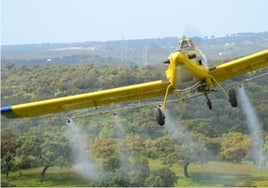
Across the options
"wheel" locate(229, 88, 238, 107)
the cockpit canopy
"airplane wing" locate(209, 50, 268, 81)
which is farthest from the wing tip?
"wheel" locate(229, 88, 238, 107)

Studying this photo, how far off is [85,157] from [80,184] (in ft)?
17.1

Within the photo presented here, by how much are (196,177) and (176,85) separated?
2140 cm

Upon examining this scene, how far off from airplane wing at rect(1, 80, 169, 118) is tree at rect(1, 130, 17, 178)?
57.5 feet

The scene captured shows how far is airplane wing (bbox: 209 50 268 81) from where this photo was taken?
45.9 feet

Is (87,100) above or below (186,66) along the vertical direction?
below

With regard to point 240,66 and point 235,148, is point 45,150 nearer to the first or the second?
point 235,148

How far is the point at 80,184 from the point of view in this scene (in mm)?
29969

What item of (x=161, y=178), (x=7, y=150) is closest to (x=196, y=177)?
(x=161, y=178)

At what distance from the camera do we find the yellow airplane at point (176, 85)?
1261 centimetres

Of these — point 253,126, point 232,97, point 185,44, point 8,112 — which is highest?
point 253,126

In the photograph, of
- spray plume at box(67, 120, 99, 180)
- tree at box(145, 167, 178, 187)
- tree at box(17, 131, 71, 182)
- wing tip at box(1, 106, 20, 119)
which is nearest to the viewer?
wing tip at box(1, 106, 20, 119)

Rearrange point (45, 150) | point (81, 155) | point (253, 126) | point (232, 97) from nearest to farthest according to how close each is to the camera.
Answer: point (232, 97) < point (45, 150) < point (81, 155) < point (253, 126)

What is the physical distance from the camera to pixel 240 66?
47.8 ft

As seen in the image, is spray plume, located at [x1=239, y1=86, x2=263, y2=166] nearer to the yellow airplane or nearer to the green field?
the green field
